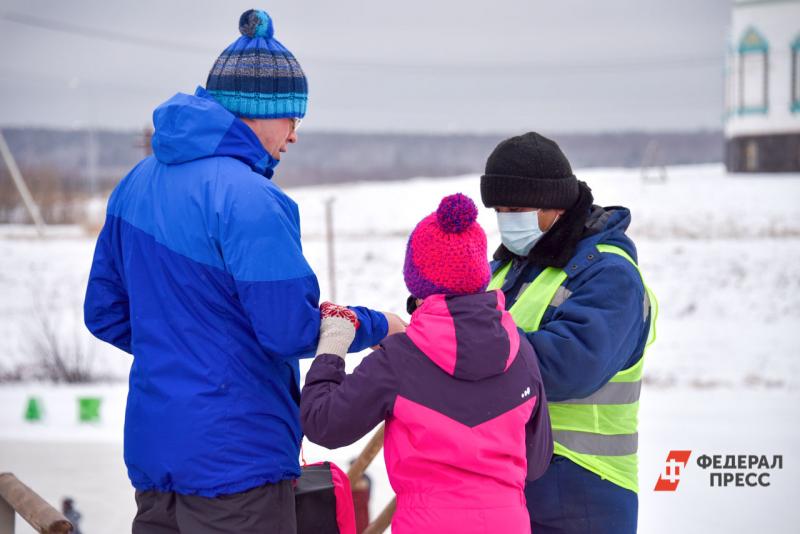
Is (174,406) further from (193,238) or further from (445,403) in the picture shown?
(445,403)

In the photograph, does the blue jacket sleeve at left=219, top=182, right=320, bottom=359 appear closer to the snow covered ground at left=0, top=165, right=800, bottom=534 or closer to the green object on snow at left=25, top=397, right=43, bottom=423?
the snow covered ground at left=0, top=165, right=800, bottom=534

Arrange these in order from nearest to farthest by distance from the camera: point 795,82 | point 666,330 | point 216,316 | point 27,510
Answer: point 216,316 < point 27,510 < point 666,330 < point 795,82

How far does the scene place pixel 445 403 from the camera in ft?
5.41

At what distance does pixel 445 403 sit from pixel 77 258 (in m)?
14.1

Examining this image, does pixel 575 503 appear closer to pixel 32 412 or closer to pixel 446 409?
pixel 446 409

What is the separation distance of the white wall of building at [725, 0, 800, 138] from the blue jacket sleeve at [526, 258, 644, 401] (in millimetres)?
19290

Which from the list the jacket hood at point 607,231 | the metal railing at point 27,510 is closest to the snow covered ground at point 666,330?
the metal railing at point 27,510

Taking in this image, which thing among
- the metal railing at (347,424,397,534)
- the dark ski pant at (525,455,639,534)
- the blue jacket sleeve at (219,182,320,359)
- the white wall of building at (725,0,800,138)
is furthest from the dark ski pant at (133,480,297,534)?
the white wall of building at (725,0,800,138)

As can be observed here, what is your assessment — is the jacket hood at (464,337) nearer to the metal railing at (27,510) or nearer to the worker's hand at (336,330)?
the worker's hand at (336,330)

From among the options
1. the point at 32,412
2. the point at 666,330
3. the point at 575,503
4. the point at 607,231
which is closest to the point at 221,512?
the point at 575,503

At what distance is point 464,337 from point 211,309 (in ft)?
1.53

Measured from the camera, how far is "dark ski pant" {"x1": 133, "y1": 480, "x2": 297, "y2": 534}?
1.72 metres

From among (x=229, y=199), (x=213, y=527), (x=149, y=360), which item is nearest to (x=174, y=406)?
(x=149, y=360)

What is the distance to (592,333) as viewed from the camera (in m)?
1.85
